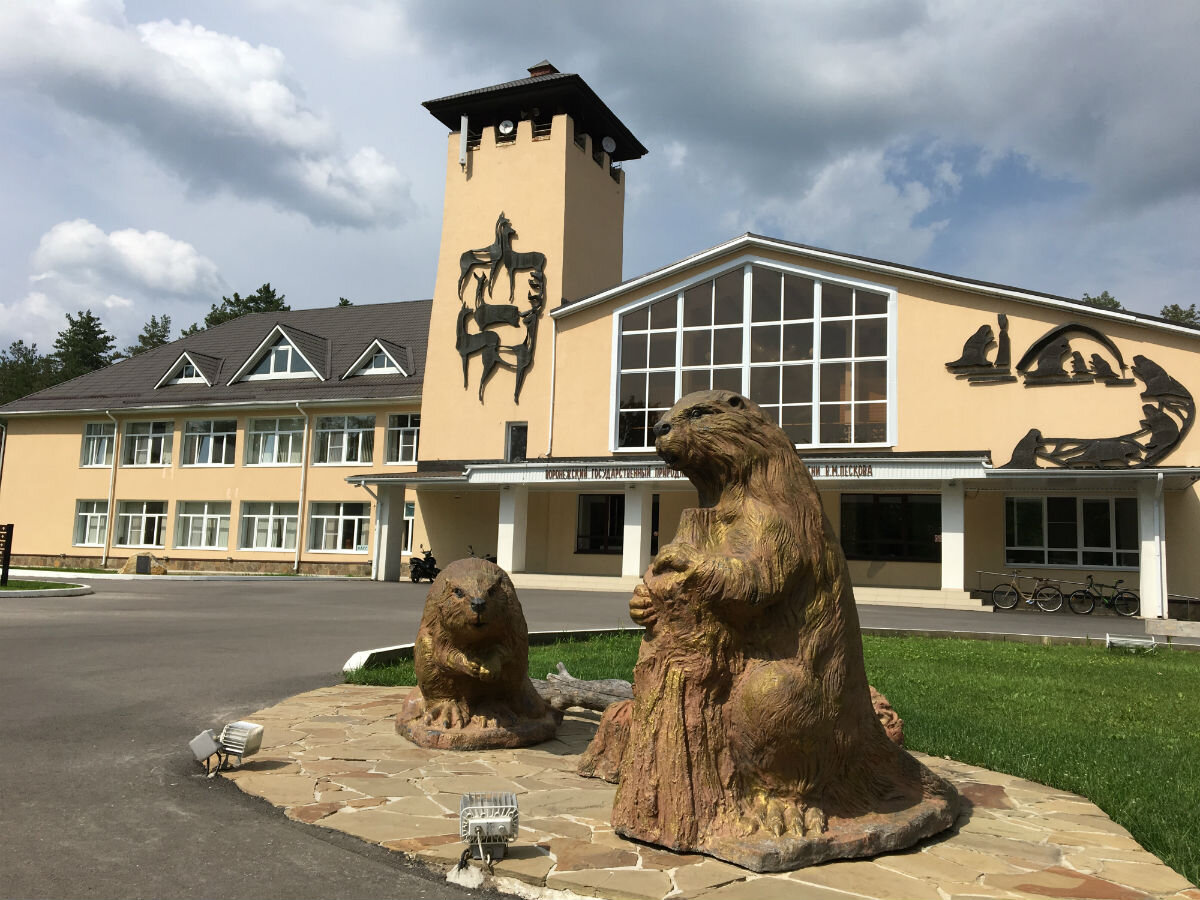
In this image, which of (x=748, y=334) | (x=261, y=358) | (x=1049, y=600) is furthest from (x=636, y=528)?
(x=261, y=358)

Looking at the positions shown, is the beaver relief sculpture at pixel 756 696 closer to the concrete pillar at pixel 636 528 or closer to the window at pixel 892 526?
the concrete pillar at pixel 636 528

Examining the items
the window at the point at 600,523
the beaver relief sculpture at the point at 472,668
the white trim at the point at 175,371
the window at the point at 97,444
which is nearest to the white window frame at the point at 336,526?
the white trim at the point at 175,371

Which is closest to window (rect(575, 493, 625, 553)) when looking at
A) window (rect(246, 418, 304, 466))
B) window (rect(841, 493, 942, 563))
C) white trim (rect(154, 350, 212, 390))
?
window (rect(841, 493, 942, 563))

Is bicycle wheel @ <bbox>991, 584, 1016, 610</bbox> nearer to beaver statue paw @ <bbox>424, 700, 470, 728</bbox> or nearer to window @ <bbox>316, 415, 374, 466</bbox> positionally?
beaver statue paw @ <bbox>424, 700, 470, 728</bbox>

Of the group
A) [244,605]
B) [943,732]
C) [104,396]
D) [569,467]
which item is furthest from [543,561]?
[943,732]

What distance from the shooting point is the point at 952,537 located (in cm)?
2145

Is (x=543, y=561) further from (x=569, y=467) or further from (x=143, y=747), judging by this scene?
(x=143, y=747)

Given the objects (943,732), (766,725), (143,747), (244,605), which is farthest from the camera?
(244,605)

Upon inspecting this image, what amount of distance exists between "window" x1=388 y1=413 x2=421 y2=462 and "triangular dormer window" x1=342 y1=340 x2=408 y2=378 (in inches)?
69.7

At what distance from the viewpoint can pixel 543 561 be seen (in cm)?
2872

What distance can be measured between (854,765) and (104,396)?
38.1 meters

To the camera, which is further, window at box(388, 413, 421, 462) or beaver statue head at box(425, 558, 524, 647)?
window at box(388, 413, 421, 462)

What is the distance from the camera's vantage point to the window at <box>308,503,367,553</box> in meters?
32.1

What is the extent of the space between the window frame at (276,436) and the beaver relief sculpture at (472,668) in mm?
28179
